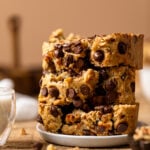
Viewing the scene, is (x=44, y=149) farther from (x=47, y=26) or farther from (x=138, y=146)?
(x=47, y=26)

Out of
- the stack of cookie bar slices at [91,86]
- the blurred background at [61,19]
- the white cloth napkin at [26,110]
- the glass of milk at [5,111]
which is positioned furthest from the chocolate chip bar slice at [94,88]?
the blurred background at [61,19]

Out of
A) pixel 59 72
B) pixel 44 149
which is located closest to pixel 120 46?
pixel 59 72

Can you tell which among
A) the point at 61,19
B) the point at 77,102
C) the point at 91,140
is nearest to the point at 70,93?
the point at 77,102

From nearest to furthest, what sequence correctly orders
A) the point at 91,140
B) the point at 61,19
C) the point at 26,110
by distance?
the point at 91,140 < the point at 26,110 < the point at 61,19

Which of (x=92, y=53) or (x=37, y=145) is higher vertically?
(x=92, y=53)

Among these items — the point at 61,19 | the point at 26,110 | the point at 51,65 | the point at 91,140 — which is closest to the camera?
the point at 91,140

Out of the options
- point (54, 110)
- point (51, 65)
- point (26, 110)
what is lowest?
point (26, 110)

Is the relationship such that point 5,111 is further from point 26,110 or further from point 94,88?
point 26,110
